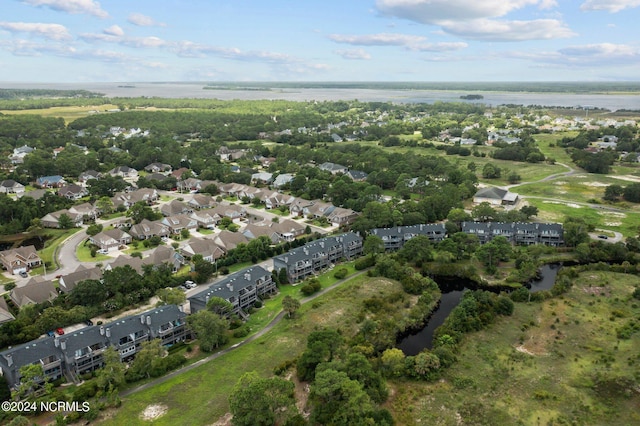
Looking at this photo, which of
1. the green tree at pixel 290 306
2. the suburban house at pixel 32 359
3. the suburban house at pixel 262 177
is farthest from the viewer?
the suburban house at pixel 262 177

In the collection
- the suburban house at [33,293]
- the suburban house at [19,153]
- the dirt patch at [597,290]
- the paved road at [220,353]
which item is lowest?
the paved road at [220,353]

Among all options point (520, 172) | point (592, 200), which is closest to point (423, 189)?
point (592, 200)

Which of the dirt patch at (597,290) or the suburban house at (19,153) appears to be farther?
the suburban house at (19,153)

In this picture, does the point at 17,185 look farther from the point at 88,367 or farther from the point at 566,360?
the point at 566,360

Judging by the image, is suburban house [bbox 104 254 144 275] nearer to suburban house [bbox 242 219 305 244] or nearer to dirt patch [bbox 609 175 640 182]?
suburban house [bbox 242 219 305 244]

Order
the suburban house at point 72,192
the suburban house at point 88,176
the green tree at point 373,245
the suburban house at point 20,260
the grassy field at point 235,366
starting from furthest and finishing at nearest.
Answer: the suburban house at point 88,176 → the suburban house at point 72,192 → the green tree at point 373,245 → the suburban house at point 20,260 → the grassy field at point 235,366

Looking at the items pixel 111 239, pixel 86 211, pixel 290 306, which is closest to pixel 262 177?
pixel 86 211

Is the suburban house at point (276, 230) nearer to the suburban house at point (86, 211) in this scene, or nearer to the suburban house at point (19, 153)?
the suburban house at point (86, 211)

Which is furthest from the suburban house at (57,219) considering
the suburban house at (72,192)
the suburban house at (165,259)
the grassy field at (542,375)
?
the grassy field at (542,375)
